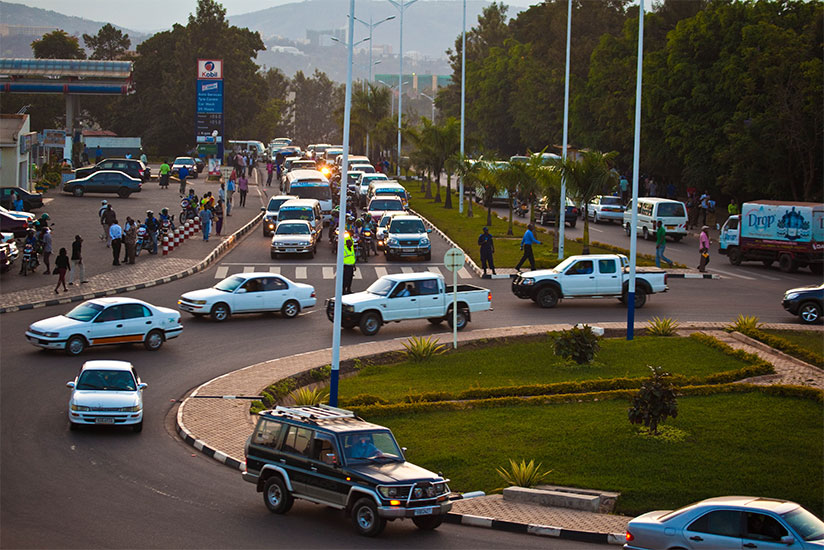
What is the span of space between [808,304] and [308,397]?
16.1m

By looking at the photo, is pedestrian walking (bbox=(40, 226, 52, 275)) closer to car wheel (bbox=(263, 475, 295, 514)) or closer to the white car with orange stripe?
the white car with orange stripe

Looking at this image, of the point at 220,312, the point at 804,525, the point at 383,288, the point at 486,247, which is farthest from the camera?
the point at 486,247

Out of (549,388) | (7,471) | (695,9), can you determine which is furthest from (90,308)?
(695,9)

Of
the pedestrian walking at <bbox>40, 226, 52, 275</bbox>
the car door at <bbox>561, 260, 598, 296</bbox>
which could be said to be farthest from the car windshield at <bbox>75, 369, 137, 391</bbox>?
the pedestrian walking at <bbox>40, 226, 52, 275</bbox>

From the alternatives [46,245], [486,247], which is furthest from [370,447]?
[46,245]

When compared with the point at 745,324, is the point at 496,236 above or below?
above

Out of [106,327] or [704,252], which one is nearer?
[106,327]

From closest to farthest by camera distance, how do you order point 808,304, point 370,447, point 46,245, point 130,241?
1. point 370,447
2. point 808,304
3. point 46,245
4. point 130,241

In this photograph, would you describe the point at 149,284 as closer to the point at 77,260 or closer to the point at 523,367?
the point at 77,260

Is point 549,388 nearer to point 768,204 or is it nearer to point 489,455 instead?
point 489,455

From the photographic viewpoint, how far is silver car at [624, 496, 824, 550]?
36.8 feet

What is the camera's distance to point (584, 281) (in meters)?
30.1

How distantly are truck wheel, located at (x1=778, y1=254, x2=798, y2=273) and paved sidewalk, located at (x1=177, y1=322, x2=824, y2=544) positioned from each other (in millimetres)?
11952

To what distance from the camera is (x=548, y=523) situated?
45.6 feet
